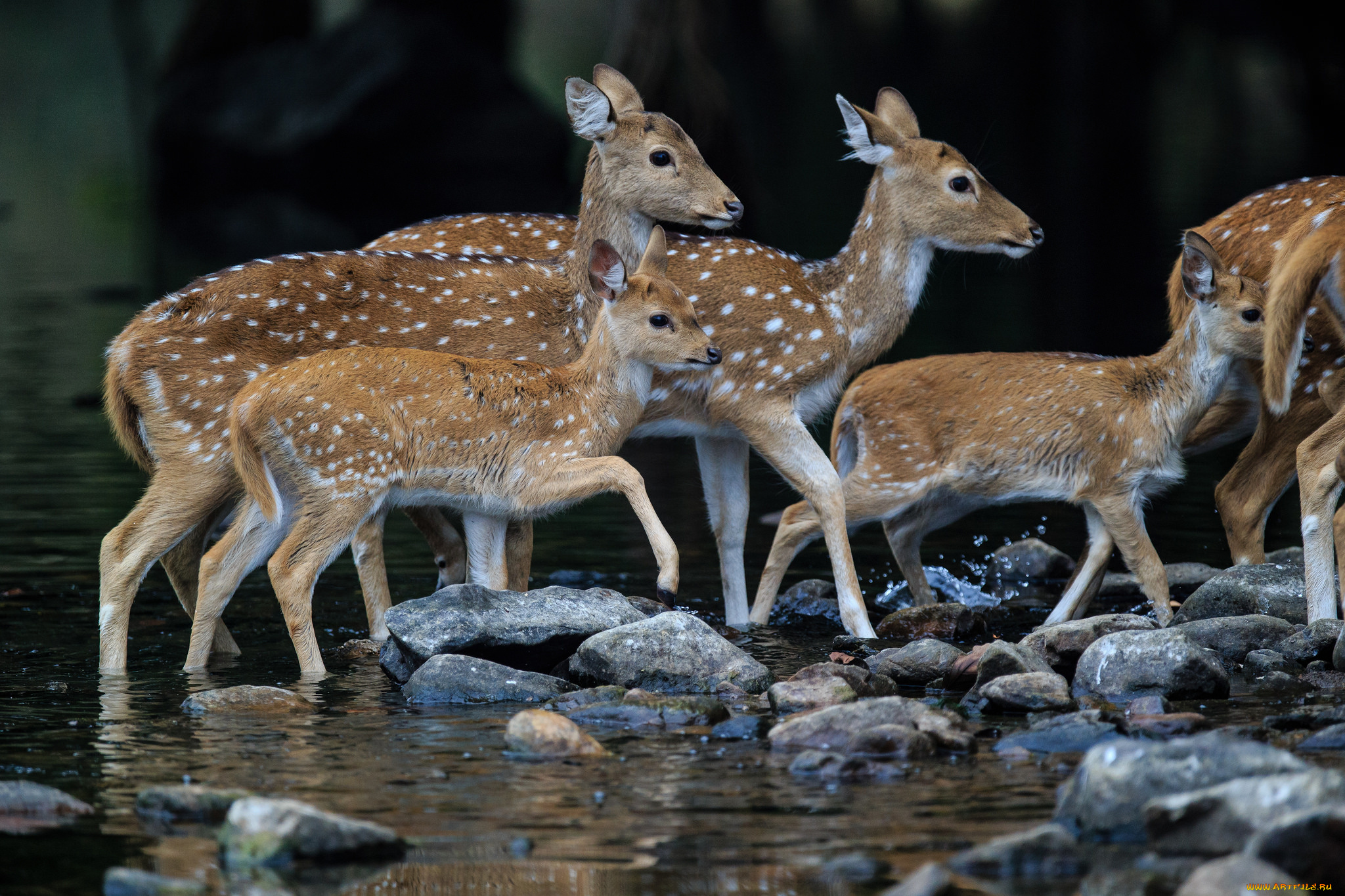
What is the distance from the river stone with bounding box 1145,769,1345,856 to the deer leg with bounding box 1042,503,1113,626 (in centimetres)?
338

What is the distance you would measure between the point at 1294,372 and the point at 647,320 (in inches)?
113

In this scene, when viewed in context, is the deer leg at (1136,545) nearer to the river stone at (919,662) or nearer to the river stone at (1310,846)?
the river stone at (919,662)

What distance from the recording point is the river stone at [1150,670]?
22.7ft

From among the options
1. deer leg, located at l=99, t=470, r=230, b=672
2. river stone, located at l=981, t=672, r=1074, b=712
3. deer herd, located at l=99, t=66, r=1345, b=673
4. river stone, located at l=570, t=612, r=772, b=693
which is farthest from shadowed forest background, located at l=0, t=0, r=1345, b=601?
river stone, located at l=981, t=672, r=1074, b=712

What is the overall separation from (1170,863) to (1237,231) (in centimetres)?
504

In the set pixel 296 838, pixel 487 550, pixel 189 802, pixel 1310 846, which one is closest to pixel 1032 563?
pixel 487 550

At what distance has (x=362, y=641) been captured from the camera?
8289 mm

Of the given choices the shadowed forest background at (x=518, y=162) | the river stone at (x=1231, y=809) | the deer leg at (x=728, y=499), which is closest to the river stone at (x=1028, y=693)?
the river stone at (x=1231, y=809)

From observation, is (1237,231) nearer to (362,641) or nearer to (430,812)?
(362,641)

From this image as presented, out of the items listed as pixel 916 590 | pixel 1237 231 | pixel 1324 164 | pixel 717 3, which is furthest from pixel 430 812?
pixel 717 3

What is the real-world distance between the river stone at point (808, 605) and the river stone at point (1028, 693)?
2094 millimetres

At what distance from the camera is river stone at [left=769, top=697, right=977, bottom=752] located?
619cm

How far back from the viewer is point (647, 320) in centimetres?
836

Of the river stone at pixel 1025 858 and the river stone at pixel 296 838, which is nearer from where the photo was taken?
the river stone at pixel 1025 858
